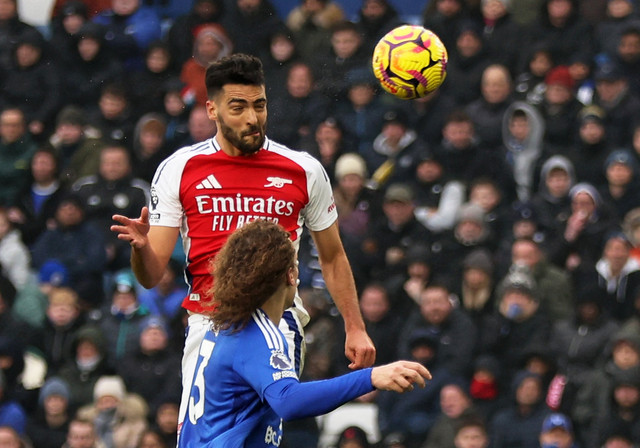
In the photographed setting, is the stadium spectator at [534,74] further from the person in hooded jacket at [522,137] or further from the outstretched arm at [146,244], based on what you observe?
the outstretched arm at [146,244]

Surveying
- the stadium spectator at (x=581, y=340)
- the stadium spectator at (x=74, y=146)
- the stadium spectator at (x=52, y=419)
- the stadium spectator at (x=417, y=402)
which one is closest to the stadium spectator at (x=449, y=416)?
the stadium spectator at (x=417, y=402)

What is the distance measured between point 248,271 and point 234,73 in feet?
4.62

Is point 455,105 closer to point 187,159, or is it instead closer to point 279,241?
point 187,159

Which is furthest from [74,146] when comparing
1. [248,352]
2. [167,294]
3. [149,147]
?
[248,352]

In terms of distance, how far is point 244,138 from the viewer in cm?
701

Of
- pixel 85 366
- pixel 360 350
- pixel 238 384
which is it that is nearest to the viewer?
pixel 238 384

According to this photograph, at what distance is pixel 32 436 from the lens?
454 inches

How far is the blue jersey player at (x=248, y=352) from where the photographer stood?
18.9ft

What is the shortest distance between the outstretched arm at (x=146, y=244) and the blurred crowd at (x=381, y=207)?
3854mm

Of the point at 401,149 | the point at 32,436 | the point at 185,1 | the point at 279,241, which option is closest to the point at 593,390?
the point at 401,149

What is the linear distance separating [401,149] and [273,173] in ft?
19.8

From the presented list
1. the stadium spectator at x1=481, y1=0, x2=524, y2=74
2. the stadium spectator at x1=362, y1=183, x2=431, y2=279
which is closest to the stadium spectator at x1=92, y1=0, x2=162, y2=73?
the stadium spectator at x1=481, y1=0, x2=524, y2=74

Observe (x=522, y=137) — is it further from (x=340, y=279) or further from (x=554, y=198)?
(x=340, y=279)

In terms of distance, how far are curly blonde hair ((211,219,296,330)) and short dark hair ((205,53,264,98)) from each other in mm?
1172
